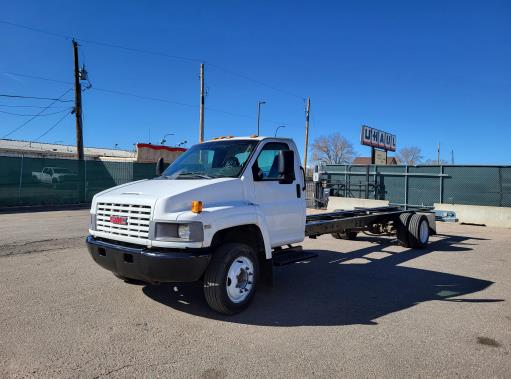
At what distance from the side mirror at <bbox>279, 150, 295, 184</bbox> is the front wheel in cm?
121

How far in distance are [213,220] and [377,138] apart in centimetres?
2897

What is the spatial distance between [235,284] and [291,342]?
107 cm

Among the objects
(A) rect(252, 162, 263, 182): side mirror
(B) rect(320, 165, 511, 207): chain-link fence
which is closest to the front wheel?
(A) rect(252, 162, 263, 182): side mirror

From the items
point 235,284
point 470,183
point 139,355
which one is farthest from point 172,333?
point 470,183

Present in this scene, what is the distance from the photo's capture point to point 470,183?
18047 mm

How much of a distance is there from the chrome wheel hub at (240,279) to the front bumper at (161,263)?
442 mm

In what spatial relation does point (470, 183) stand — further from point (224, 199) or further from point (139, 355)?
point (139, 355)

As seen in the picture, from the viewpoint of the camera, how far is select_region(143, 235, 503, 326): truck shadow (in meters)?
5.03

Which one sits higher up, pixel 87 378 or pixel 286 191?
pixel 286 191

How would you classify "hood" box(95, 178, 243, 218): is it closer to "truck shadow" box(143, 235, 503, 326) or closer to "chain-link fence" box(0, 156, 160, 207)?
"truck shadow" box(143, 235, 503, 326)

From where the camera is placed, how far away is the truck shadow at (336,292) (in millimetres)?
5031

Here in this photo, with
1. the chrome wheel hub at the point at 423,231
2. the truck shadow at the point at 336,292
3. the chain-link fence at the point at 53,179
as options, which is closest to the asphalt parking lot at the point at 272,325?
the truck shadow at the point at 336,292

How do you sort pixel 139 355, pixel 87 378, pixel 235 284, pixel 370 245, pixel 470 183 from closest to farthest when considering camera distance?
pixel 87 378
pixel 139 355
pixel 235 284
pixel 370 245
pixel 470 183

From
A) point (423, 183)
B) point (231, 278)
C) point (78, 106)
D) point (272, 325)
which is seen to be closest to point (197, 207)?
point (231, 278)
